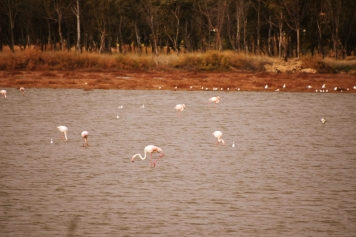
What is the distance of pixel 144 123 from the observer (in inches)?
964

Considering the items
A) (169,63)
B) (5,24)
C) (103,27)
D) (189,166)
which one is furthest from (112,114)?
(5,24)

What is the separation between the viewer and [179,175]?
14.8 m

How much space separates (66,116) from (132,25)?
52174mm

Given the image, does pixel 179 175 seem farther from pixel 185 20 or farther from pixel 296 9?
pixel 185 20

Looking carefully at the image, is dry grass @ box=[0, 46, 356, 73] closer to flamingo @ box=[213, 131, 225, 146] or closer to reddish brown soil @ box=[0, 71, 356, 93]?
reddish brown soil @ box=[0, 71, 356, 93]

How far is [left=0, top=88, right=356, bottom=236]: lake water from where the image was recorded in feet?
36.3

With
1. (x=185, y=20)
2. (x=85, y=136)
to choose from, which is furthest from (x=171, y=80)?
(x=185, y=20)

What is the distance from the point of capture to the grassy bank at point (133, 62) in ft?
162

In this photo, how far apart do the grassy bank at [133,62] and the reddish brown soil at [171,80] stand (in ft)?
5.80

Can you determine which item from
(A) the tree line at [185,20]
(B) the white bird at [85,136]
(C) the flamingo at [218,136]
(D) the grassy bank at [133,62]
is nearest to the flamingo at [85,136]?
(B) the white bird at [85,136]

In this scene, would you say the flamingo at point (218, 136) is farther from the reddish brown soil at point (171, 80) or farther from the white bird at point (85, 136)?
the reddish brown soil at point (171, 80)

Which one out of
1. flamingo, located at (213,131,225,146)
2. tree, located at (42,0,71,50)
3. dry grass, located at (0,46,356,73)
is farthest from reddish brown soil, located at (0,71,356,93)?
flamingo, located at (213,131,225,146)

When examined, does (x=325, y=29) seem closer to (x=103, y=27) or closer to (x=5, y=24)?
(x=103, y=27)

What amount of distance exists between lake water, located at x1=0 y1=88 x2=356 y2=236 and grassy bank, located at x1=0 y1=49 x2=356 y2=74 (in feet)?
71.3
